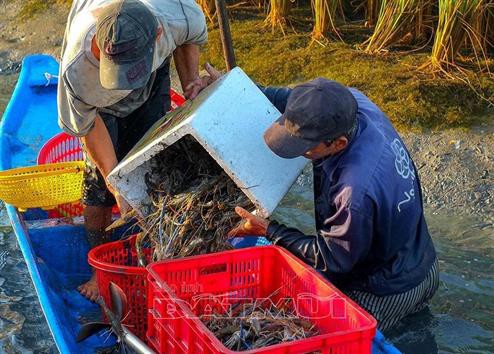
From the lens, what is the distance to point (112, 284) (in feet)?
12.8

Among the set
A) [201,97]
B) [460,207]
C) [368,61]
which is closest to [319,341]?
[201,97]

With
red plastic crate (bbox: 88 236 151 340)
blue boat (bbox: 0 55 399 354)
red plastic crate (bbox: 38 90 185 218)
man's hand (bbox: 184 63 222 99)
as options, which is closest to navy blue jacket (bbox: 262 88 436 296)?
blue boat (bbox: 0 55 399 354)

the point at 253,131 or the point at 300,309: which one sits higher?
the point at 253,131

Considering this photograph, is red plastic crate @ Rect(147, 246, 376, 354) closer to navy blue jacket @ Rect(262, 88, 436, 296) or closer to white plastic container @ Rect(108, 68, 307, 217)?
navy blue jacket @ Rect(262, 88, 436, 296)

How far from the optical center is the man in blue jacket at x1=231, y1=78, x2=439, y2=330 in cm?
345

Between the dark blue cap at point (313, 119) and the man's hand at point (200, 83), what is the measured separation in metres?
1.04

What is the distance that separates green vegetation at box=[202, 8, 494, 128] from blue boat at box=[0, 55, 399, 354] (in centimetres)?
201

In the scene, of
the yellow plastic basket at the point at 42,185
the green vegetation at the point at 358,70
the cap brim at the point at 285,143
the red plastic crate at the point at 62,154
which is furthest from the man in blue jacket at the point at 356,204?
the green vegetation at the point at 358,70

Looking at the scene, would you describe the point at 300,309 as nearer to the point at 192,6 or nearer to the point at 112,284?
the point at 112,284

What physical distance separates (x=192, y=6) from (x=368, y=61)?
311 cm

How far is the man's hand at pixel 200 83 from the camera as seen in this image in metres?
4.45

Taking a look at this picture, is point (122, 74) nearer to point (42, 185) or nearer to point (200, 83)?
point (200, 83)

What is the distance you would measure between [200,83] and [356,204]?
143 centimetres

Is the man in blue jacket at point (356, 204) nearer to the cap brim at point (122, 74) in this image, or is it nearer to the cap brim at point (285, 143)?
the cap brim at point (285, 143)
